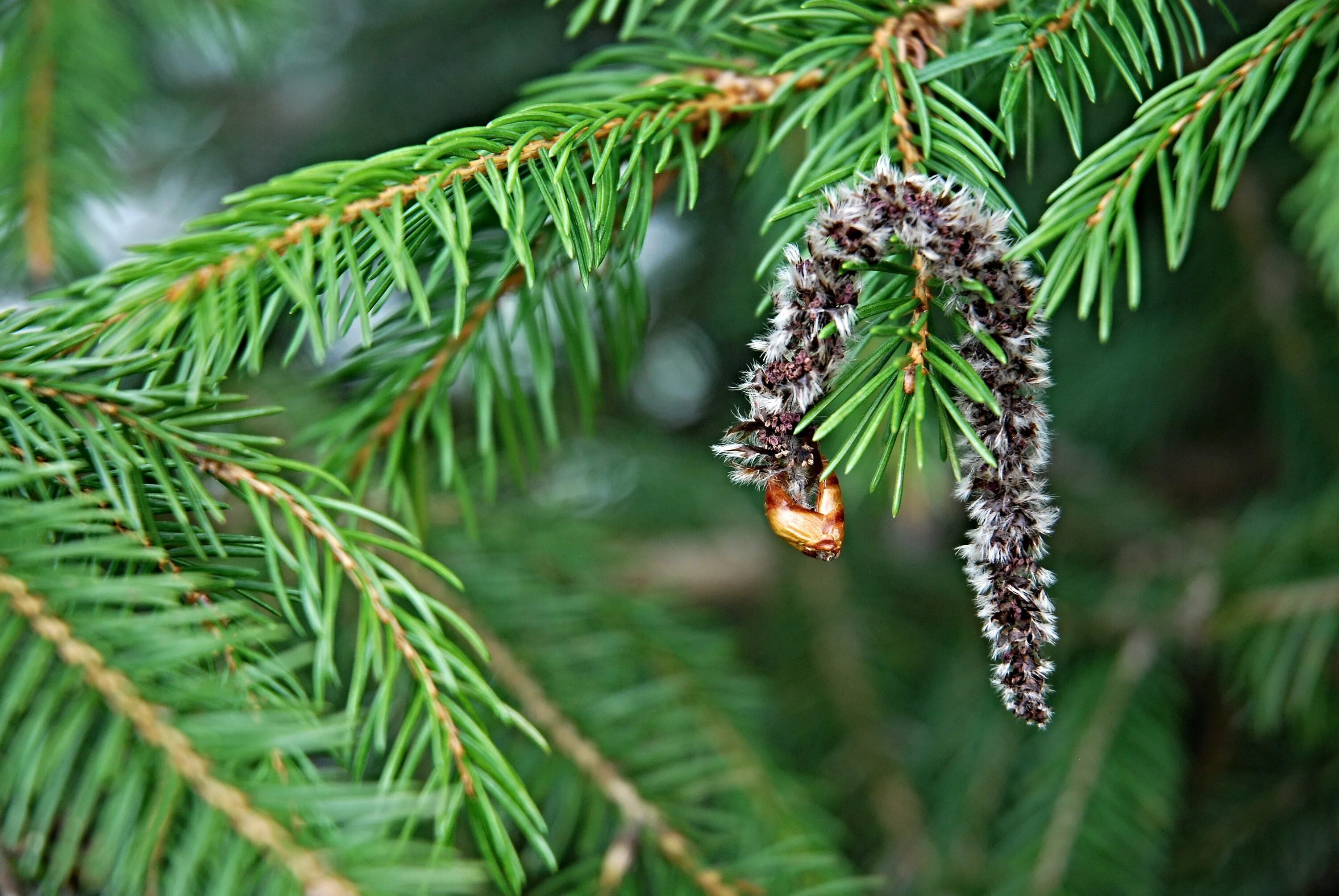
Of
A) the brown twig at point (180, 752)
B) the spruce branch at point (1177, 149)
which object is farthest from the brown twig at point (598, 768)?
the spruce branch at point (1177, 149)

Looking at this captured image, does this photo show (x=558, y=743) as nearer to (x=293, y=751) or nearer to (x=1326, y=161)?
(x=293, y=751)

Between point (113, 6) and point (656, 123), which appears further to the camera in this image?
point (113, 6)

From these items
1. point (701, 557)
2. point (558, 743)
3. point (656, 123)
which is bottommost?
point (701, 557)

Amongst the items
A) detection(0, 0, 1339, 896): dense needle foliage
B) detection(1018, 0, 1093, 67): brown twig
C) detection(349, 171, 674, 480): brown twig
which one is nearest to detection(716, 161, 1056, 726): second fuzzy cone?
detection(0, 0, 1339, 896): dense needle foliage

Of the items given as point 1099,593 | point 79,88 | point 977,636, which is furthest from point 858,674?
point 79,88

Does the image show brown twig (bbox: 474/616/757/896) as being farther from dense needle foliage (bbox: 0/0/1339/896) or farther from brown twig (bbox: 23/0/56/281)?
brown twig (bbox: 23/0/56/281)
